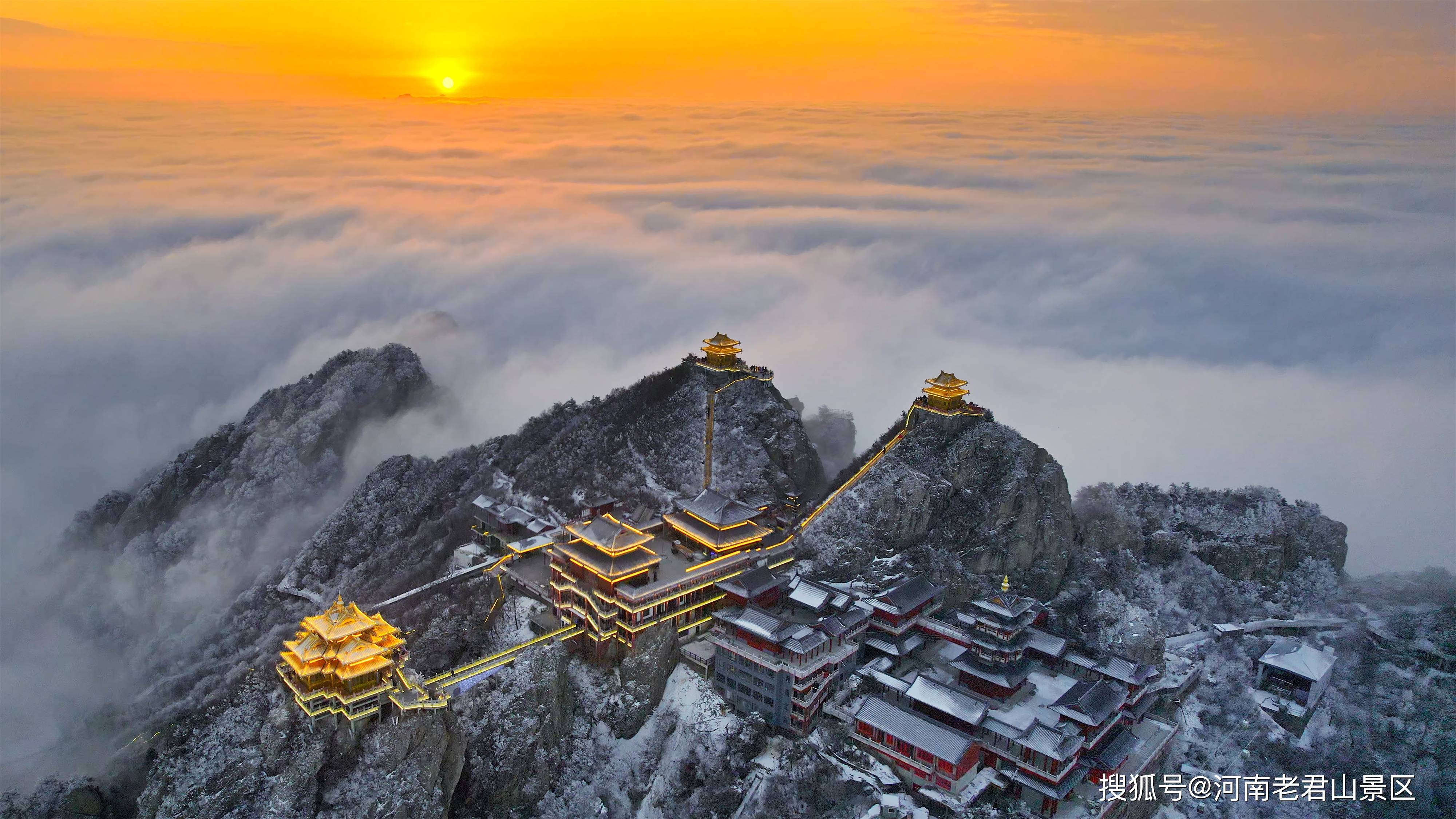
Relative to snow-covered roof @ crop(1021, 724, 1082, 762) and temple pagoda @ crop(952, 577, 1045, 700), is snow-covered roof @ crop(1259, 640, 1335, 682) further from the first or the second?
snow-covered roof @ crop(1021, 724, 1082, 762)

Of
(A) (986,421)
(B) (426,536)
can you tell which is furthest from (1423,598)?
(B) (426,536)

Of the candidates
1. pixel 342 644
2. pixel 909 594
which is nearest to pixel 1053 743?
pixel 909 594

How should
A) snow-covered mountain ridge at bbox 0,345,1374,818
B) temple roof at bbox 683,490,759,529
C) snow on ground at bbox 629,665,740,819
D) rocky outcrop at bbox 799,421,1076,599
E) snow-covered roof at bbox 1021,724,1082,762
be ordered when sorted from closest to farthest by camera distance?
snow-covered roof at bbox 1021,724,1082,762 → snow-covered mountain ridge at bbox 0,345,1374,818 → snow on ground at bbox 629,665,740,819 → rocky outcrop at bbox 799,421,1076,599 → temple roof at bbox 683,490,759,529

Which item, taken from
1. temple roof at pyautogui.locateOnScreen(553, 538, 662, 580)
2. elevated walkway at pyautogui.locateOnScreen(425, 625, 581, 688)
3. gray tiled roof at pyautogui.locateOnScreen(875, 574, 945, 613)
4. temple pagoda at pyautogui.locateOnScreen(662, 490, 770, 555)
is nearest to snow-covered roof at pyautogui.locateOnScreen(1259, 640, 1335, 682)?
gray tiled roof at pyautogui.locateOnScreen(875, 574, 945, 613)

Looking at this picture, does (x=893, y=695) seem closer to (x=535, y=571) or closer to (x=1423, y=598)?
(x=535, y=571)

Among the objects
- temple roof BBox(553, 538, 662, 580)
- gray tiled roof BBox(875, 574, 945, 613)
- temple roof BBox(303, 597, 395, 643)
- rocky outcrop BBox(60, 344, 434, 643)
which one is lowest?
rocky outcrop BBox(60, 344, 434, 643)
